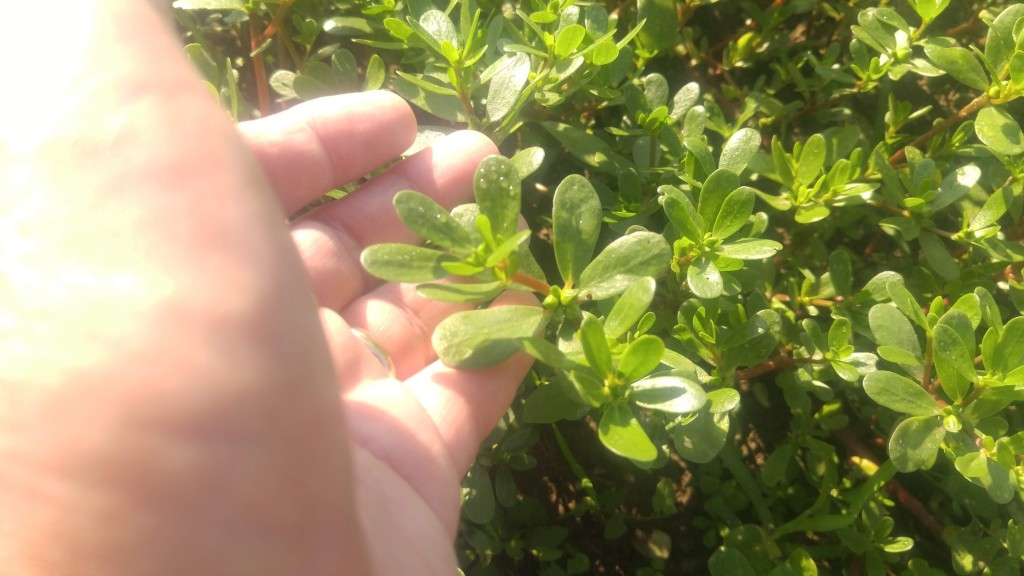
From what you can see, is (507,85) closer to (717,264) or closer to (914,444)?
(717,264)

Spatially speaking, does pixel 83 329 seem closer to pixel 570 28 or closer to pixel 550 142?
pixel 570 28

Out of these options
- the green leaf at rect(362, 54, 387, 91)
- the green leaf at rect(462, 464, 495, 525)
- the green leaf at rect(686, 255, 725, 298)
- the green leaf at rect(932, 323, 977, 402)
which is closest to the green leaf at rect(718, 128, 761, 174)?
the green leaf at rect(686, 255, 725, 298)

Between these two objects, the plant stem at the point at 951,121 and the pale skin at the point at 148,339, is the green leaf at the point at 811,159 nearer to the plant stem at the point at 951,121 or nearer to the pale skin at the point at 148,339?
the plant stem at the point at 951,121

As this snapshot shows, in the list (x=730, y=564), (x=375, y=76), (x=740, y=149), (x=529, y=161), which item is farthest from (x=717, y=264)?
(x=375, y=76)

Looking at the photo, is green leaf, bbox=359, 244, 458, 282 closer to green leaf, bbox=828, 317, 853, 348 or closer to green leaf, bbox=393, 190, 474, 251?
green leaf, bbox=393, 190, 474, 251

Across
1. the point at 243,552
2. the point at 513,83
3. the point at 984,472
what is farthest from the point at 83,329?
the point at 984,472

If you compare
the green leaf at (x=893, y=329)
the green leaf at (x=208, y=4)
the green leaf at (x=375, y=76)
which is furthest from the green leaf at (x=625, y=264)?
the green leaf at (x=208, y=4)
